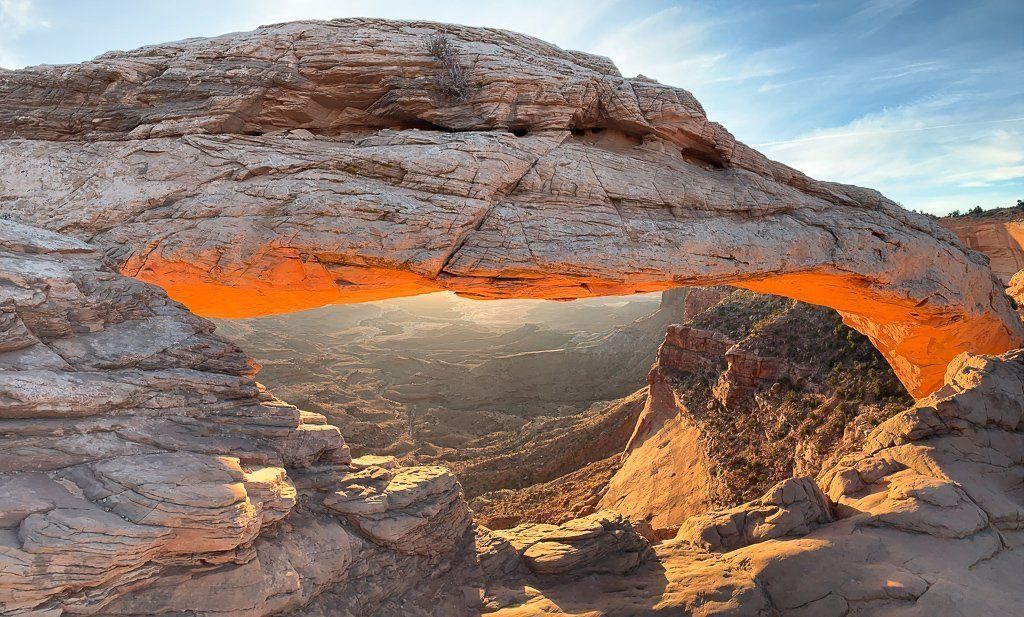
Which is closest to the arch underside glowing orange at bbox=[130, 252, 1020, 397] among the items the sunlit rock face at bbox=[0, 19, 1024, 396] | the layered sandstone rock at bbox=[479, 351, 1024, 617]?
the sunlit rock face at bbox=[0, 19, 1024, 396]

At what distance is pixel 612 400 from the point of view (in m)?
35.4

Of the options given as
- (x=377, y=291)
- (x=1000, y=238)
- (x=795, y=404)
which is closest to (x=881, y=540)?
(x=795, y=404)

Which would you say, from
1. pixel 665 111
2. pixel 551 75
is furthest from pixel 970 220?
pixel 551 75

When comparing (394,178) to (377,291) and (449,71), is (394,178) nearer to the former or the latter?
(377,291)

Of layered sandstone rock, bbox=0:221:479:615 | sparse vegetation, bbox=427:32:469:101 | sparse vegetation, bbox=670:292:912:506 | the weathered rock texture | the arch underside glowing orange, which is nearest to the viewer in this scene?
layered sandstone rock, bbox=0:221:479:615

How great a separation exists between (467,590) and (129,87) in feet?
42.4

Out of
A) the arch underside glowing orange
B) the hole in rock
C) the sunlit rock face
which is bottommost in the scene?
the hole in rock

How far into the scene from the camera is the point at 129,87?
11086 millimetres

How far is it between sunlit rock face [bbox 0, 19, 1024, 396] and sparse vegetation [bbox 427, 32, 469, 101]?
0.28ft

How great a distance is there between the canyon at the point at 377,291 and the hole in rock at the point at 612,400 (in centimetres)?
359

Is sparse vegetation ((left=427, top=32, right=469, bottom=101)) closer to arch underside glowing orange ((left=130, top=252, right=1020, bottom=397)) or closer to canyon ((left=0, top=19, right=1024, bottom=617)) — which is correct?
canyon ((left=0, top=19, right=1024, bottom=617))

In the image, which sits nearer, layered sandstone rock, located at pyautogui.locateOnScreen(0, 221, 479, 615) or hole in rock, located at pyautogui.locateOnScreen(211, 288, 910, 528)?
layered sandstone rock, located at pyautogui.locateOnScreen(0, 221, 479, 615)

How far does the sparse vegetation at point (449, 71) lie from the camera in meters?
11.7

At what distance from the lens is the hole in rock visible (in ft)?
57.5
